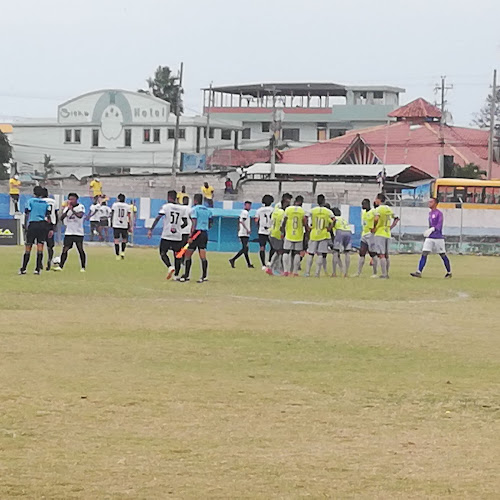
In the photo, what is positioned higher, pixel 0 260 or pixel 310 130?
pixel 310 130

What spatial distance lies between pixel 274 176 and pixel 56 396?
57.7 metres

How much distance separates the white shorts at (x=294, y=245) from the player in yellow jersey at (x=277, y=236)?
0.45m

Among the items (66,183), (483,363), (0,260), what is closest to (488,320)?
(483,363)

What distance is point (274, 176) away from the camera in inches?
2655

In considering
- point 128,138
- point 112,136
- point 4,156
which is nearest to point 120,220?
point 4,156

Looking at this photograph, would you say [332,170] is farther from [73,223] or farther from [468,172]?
[73,223]

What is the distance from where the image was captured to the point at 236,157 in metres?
90.9

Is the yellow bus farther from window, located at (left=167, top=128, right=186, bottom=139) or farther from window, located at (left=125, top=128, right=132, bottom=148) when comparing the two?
window, located at (left=125, top=128, right=132, bottom=148)

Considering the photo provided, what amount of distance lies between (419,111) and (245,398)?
86.3 m

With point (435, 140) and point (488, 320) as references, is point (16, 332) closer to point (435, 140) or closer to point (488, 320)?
Result: point (488, 320)

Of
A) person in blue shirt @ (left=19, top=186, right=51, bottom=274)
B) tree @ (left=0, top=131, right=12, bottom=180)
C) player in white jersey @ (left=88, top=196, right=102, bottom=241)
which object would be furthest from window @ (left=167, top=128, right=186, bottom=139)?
person in blue shirt @ (left=19, top=186, right=51, bottom=274)

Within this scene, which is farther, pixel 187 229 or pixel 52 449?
pixel 187 229

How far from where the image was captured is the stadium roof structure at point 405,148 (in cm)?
8019

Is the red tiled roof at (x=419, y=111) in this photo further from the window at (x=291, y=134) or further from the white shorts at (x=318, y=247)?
the white shorts at (x=318, y=247)
